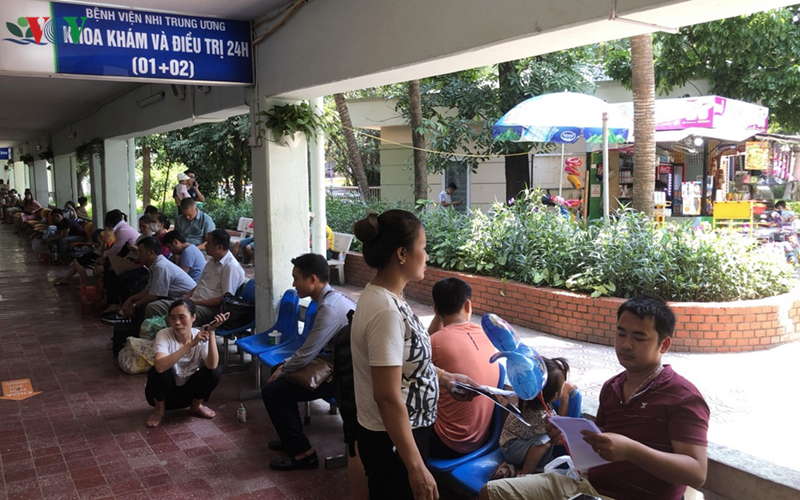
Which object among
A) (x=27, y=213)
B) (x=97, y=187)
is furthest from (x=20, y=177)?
(x=97, y=187)

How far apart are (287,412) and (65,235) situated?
1164 centimetres

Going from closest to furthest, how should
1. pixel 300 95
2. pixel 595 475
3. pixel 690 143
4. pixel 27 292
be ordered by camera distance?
pixel 595 475 → pixel 300 95 → pixel 27 292 → pixel 690 143

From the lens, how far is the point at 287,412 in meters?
4.33

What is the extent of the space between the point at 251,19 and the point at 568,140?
580 cm

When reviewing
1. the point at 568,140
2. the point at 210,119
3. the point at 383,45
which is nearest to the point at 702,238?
the point at 568,140

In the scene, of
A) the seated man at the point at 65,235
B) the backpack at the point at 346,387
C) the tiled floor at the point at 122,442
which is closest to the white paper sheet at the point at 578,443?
the backpack at the point at 346,387

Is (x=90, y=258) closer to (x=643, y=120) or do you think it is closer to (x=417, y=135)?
(x=417, y=135)

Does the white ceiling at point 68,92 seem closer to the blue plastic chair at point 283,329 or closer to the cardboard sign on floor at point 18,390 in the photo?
the blue plastic chair at point 283,329

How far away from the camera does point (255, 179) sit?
625 centimetres

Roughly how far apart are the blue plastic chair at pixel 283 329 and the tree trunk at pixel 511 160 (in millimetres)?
7981

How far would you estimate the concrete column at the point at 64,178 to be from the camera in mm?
20531

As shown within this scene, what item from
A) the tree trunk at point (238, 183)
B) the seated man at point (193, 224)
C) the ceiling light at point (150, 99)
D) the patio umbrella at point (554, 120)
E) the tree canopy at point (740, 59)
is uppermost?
the tree canopy at point (740, 59)

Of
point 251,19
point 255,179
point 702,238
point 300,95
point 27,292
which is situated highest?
point 251,19

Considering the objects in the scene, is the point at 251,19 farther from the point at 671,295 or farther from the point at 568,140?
the point at 568,140
